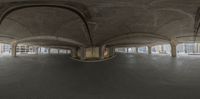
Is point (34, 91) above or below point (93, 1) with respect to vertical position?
below

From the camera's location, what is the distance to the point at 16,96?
8664 millimetres

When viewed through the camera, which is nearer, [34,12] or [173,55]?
[34,12]

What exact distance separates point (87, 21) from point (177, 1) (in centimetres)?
878

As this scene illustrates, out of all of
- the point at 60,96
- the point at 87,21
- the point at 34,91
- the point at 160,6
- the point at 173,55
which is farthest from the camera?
the point at 173,55

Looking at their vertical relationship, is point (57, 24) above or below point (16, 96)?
above

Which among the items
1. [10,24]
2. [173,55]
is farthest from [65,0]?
[173,55]

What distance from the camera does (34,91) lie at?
9648 millimetres

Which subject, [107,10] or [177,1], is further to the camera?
[107,10]

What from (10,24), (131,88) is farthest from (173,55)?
(10,24)

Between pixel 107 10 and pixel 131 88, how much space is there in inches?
271

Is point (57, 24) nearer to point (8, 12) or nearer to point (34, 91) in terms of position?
point (8, 12)

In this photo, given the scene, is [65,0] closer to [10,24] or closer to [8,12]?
[8,12]

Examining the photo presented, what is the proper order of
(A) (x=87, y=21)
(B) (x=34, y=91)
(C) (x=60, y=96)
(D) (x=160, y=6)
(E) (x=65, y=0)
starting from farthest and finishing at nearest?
(A) (x=87, y=21)
(D) (x=160, y=6)
(E) (x=65, y=0)
(B) (x=34, y=91)
(C) (x=60, y=96)

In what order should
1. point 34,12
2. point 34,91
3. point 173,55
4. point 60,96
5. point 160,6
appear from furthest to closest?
1. point 173,55
2. point 34,12
3. point 160,6
4. point 34,91
5. point 60,96
